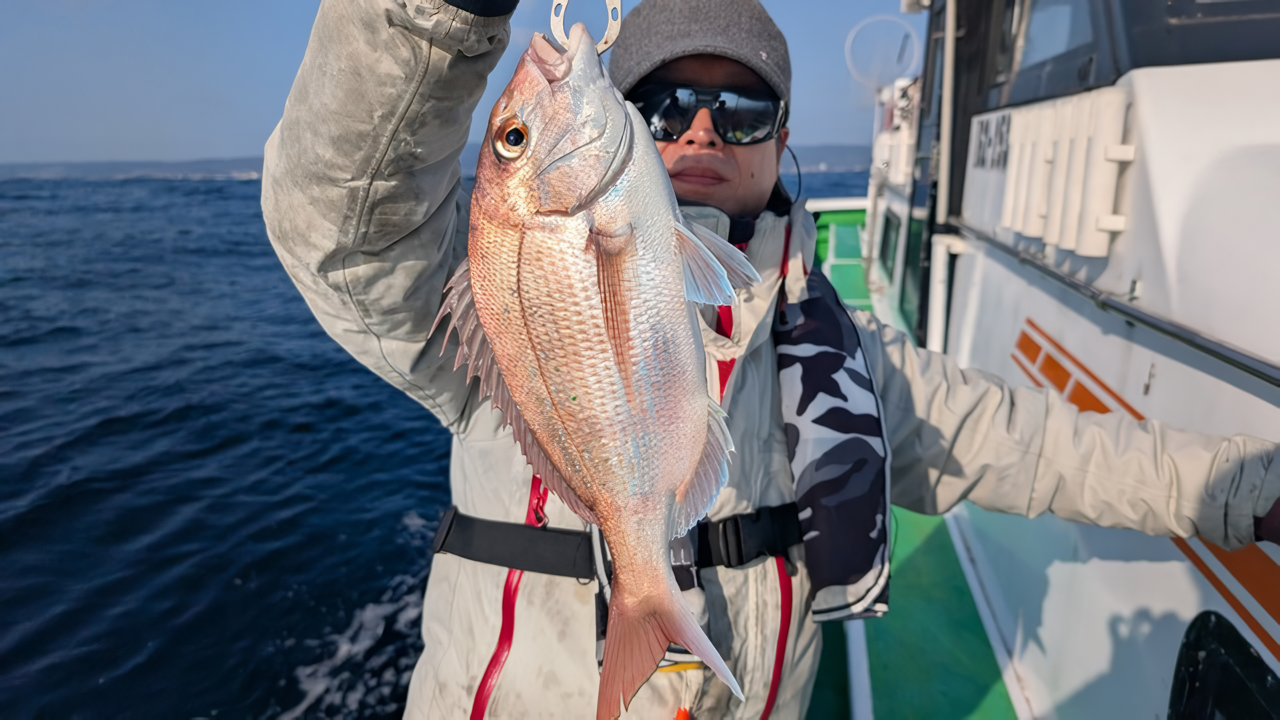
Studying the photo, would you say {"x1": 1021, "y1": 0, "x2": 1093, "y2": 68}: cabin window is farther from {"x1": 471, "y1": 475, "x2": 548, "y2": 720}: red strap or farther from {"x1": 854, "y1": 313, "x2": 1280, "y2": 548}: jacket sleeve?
{"x1": 471, "y1": 475, "x2": 548, "y2": 720}: red strap

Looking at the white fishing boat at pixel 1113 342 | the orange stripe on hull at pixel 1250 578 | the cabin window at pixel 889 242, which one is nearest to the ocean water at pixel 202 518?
the white fishing boat at pixel 1113 342

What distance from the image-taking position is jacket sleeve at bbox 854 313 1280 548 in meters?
1.82

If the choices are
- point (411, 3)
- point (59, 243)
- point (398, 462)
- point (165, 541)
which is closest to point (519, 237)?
point (411, 3)

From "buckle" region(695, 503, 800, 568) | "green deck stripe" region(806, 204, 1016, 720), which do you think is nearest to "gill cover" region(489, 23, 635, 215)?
"buckle" region(695, 503, 800, 568)

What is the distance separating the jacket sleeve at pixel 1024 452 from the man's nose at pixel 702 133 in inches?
28.7

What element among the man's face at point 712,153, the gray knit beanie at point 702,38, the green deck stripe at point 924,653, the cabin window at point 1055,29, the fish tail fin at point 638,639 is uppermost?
the cabin window at point 1055,29

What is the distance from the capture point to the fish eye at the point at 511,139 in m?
1.11

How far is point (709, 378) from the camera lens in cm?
174

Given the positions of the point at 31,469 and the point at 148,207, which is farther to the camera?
the point at 148,207

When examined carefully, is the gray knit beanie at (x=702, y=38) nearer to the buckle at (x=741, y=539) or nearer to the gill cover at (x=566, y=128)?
the gill cover at (x=566, y=128)

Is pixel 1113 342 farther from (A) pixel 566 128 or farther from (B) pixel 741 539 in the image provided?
(A) pixel 566 128

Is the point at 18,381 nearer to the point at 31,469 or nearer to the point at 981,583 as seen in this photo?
the point at 31,469

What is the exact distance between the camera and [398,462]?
280 inches

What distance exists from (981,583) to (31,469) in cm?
767
